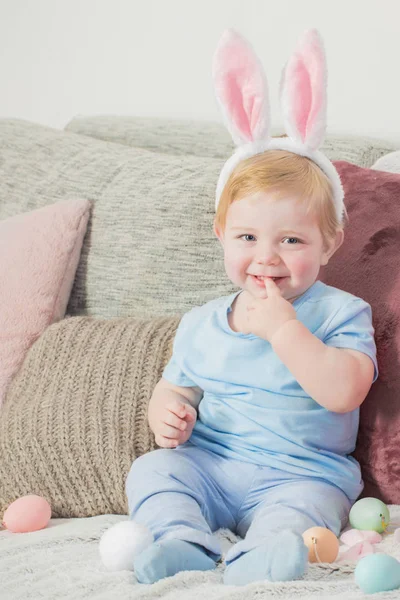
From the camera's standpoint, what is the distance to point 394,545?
1.12 metres

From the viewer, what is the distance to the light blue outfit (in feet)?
3.96

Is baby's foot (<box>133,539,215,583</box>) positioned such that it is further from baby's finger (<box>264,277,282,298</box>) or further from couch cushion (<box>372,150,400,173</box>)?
couch cushion (<box>372,150,400,173</box>)

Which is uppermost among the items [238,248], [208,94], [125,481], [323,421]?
[208,94]

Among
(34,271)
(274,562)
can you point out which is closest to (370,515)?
(274,562)

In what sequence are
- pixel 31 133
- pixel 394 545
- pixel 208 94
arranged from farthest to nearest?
pixel 208 94
pixel 31 133
pixel 394 545

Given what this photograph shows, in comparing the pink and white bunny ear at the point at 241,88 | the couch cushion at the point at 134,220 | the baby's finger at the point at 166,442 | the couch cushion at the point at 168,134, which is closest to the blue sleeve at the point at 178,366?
the baby's finger at the point at 166,442

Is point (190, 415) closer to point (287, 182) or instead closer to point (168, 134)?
point (287, 182)

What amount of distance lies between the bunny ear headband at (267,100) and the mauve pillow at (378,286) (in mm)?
73

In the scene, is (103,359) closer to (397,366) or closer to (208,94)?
(397,366)

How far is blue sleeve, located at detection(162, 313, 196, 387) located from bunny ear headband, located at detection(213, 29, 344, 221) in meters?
0.29

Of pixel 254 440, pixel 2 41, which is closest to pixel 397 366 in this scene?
pixel 254 440

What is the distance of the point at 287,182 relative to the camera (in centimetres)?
128

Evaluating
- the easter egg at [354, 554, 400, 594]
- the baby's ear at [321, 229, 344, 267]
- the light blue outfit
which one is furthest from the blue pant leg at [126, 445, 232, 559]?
the baby's ear at [321, 229, 344, 267]

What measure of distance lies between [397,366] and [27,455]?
60cm
